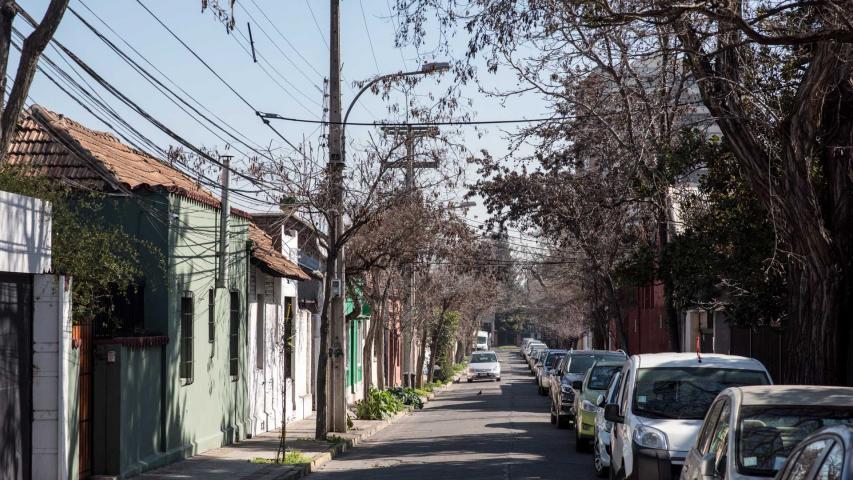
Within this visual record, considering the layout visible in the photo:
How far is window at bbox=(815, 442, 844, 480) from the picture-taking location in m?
5.24

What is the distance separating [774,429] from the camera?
27.8ft

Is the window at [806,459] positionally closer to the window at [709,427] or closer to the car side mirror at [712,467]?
the car side mirror at [712,467]

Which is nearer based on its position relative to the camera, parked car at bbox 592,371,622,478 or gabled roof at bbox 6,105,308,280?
parked car at bbox 592,371,622,478

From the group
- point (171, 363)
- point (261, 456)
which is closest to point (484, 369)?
point (261, 456)

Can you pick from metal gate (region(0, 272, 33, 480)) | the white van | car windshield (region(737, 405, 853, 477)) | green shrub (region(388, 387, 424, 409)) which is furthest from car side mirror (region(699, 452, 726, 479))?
green shrub (region(388, 387, 424, 409))

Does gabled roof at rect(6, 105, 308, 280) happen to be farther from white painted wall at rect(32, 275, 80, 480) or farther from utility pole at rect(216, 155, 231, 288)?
white painted wall at rect(32, 275, 80, 480)

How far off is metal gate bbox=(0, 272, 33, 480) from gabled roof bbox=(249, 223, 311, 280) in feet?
33.8

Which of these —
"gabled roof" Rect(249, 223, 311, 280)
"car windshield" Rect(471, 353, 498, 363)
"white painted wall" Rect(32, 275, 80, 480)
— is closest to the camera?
"white painted wall" Rect(32, 275, 80, 480)

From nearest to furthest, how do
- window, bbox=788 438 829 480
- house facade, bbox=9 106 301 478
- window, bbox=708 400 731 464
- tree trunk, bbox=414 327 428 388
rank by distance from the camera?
window, bbox=788 438 829 480 → window, bbox=708 400 731 464 → house facade, bbox=9 106 301 478 → tree trunk, bbox=414 327 428 388

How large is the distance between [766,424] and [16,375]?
8.62 m

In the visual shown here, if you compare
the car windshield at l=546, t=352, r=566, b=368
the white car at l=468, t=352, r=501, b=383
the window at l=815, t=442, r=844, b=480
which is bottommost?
the white car at l=468, t=352, r=501, b=383

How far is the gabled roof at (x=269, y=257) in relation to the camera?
24.3 m

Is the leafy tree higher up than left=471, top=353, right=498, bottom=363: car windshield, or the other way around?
the leafy tree

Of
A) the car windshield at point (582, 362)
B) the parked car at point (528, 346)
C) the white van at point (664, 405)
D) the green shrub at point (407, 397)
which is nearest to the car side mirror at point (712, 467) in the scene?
the white van at point (664, 405)
